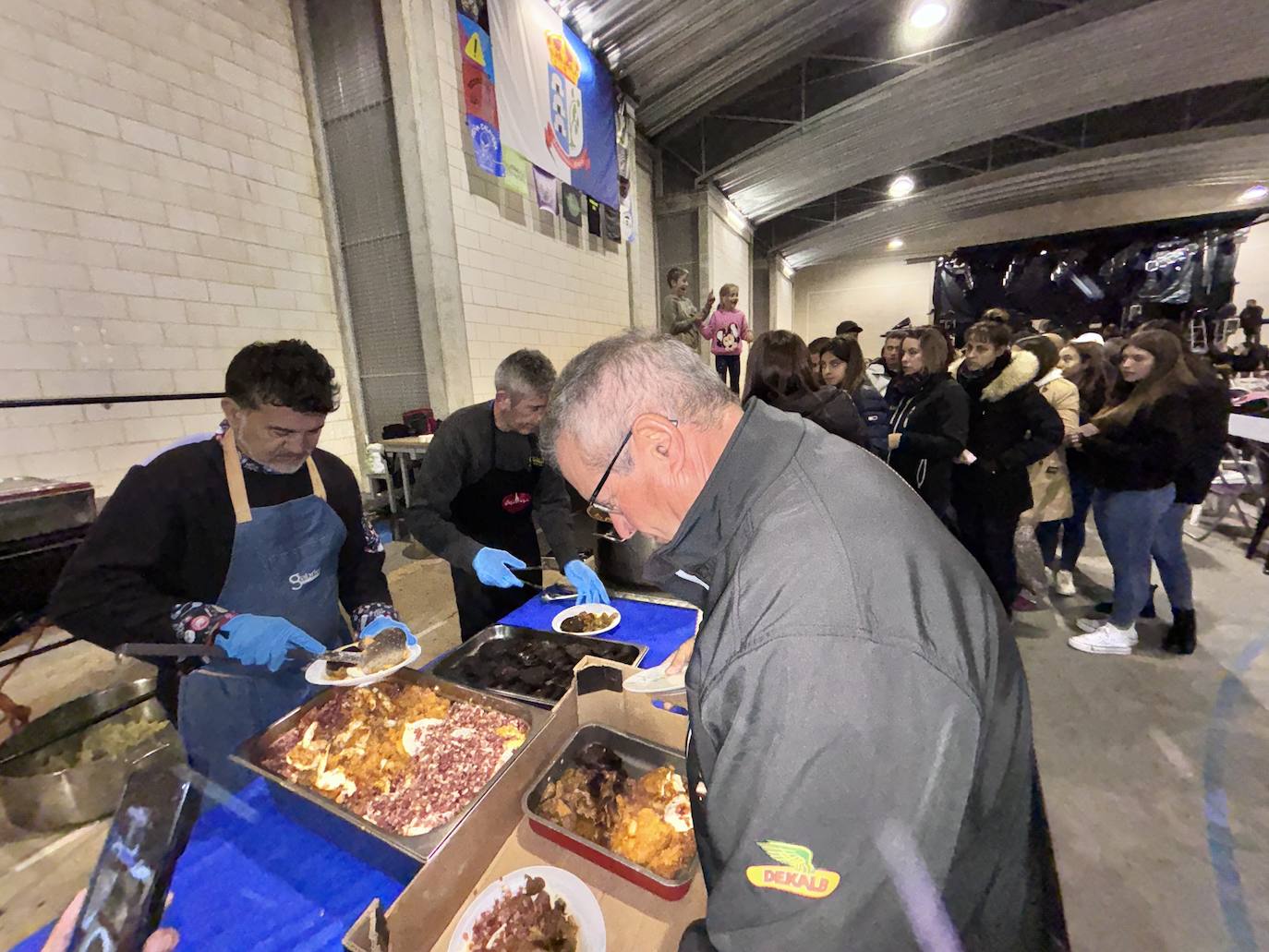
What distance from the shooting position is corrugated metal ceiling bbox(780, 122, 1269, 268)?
9.21 m

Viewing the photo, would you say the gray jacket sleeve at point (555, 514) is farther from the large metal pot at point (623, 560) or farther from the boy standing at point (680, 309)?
the boy standing at point (680, 309)

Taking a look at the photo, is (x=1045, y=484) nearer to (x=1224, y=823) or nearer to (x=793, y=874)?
(x=1224, y=823)

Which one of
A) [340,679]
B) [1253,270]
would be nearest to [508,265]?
[340,679]

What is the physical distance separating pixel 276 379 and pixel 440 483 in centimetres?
103

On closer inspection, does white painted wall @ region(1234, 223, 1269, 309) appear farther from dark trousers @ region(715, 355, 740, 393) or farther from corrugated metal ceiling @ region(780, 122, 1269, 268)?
dark trousers @ region(715, 355, 740, 393)

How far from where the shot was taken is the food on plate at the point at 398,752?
142 cm

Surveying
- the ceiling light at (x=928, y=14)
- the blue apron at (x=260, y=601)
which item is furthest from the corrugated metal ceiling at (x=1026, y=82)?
the blue apron at (x=260, y=601)

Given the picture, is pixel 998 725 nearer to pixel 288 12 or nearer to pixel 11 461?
pixel 11 461

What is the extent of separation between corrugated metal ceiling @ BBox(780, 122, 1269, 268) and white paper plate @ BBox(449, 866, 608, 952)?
1382 centimetres

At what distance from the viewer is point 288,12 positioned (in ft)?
16.6

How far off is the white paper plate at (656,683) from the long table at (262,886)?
700mm

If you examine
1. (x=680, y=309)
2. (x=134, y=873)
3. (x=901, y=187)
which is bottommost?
(x=134, y=873)

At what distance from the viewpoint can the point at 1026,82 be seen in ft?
24.4

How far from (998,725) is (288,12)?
7.49m
